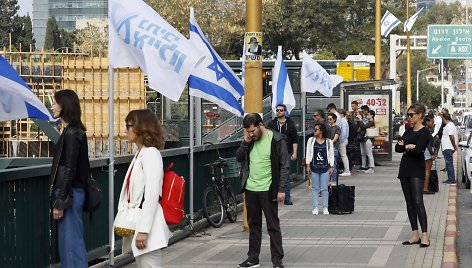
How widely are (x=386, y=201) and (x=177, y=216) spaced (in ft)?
39.6

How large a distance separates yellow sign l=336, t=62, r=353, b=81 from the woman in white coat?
973 inches

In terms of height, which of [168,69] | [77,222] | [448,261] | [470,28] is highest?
[470,28]

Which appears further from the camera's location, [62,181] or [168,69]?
[168,69]

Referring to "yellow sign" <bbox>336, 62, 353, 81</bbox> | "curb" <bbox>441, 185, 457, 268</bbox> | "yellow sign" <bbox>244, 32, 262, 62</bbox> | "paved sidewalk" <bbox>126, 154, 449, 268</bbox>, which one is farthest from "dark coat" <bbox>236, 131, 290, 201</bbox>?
"yellow sign" <bbox>336, 62, 353, 81</bbox>

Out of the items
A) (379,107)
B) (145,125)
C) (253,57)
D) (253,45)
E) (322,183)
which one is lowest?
(322,183)

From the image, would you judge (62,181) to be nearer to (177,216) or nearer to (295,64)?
(177,216)

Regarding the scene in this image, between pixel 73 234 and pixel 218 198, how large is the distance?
21.9 feet

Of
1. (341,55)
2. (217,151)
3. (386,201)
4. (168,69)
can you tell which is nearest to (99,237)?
(168,69)

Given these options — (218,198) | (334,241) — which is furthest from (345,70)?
(334,241)

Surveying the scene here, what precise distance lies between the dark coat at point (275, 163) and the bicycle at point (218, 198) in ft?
11.3

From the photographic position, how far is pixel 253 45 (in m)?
13.8

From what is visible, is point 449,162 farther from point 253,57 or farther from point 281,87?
point 253,57

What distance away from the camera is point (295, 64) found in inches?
→ 1184

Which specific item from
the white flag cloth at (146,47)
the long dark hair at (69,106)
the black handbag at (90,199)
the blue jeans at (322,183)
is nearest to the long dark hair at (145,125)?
the long dark hair at (69,106)
